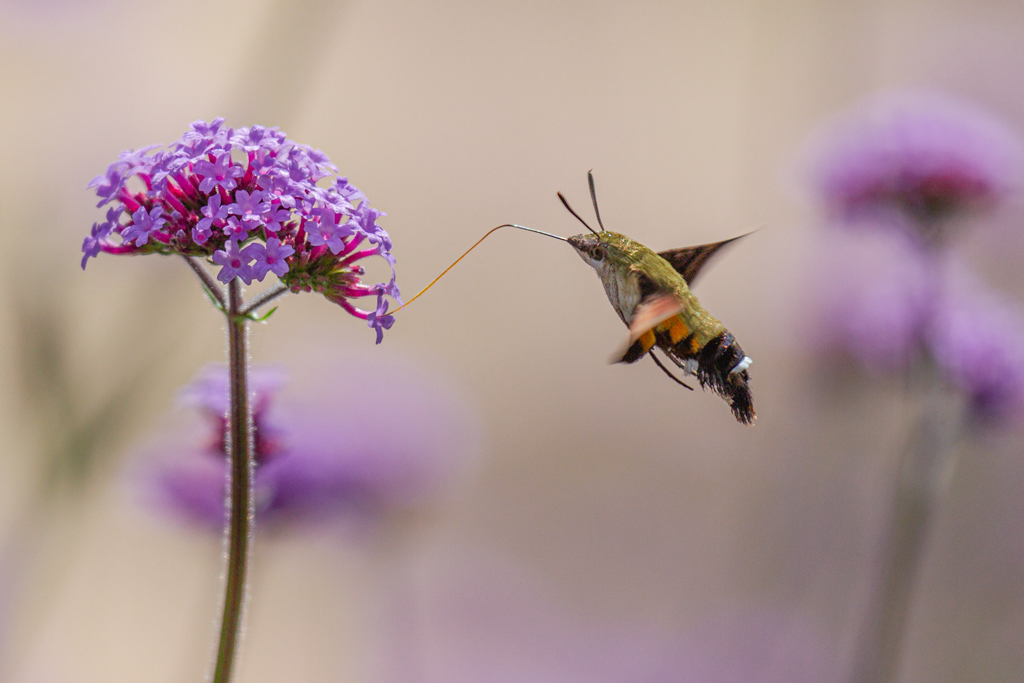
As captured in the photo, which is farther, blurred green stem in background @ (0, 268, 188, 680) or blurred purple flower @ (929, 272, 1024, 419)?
blurred purple flower @ (929, 272, 1024, 419)

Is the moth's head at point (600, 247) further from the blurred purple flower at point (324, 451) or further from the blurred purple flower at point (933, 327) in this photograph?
the blurred purple flower at point (933, 327)

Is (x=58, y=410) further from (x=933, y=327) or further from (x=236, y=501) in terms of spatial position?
(x=933, y=327)

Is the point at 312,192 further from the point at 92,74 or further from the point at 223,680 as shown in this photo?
the point at 92,74

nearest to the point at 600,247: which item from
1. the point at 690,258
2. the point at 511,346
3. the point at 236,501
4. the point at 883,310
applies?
the point at 690,258

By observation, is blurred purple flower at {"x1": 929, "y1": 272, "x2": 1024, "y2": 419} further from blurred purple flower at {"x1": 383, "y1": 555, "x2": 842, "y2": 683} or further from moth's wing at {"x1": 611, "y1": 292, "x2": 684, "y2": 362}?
blurred purple flower at {"x1": 383, "y1": 555, "x2": 842, "y2": 683}

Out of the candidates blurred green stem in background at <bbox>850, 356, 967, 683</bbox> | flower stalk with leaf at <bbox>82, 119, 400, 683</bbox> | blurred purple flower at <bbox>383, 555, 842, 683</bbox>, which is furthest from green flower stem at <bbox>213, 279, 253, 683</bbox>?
blurred purple flower at <bbox>383, 555, 842, 683</bbox>

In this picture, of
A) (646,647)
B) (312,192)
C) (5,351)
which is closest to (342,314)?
(5,351)
